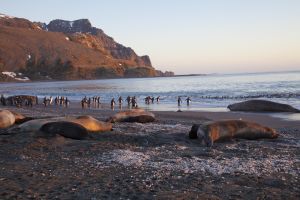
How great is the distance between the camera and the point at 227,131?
1399 cm

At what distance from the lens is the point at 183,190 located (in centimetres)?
744

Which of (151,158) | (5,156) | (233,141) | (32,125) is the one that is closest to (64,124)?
(32,125)

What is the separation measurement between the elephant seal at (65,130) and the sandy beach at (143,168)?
0.43 meters

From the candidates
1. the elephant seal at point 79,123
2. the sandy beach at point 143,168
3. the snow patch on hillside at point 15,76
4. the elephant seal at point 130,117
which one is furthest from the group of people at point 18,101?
the snow patch on hillside at point 15,76

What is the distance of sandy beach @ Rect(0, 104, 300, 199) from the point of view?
23.9 feet

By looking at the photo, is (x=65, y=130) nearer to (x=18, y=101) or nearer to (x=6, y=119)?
(x=6, y=119)

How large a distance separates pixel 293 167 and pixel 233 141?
14.2ft

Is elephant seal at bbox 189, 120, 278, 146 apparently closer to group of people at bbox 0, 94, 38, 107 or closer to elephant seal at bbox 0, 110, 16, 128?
elephant seal at bbox 0, 110, 16, 128

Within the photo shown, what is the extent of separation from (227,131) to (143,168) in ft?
18.4

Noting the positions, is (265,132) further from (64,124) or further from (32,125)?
(32,125)

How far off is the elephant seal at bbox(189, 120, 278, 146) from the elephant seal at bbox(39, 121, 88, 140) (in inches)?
144

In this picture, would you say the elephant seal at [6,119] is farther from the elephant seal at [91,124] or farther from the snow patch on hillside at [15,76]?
the snow patch on hillside at [15,76]

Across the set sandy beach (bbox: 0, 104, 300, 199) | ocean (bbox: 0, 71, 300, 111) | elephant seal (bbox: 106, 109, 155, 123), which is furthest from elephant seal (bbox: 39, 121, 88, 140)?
ocean (bbox: 0, 71, 300, 111)

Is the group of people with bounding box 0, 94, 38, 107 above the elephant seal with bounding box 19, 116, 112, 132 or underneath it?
underneath
